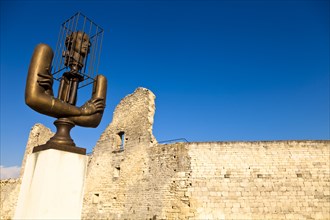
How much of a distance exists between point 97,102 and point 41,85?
3.00 feet

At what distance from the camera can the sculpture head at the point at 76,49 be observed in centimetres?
436

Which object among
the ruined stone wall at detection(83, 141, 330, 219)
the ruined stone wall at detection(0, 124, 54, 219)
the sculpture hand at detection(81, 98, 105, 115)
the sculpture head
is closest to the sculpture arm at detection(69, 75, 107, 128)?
the sculpture hand at detection(81, 98, 105, 115)

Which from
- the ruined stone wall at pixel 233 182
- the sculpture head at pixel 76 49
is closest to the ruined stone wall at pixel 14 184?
the ruined stone wall at pixel 233 182

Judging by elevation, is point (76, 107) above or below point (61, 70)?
below

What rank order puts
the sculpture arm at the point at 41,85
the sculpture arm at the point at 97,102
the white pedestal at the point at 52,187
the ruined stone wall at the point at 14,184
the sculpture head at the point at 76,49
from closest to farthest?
1. the white pedestal at the point at 52,187
2. the sculpture arm at the point at 41,85
3. the sculpture arm at the point at 97,102
4. the sculpture head at the point at 76,49
5. the ruined stone wall at the point at 14,184

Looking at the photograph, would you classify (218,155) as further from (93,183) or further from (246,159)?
(93,183)

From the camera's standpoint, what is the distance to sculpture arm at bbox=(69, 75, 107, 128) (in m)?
4.25

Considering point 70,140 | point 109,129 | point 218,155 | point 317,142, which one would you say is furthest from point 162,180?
point 70,140

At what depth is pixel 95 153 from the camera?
50.2 ft

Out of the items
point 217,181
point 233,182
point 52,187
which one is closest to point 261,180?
point 233,182

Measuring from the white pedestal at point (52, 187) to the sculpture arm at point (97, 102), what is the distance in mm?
575

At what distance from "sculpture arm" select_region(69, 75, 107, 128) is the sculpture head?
39 cm

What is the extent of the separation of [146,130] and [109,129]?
2810mm

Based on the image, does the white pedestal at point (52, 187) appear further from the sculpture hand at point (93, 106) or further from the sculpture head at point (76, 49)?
the sculpture head at point (76, 49)
